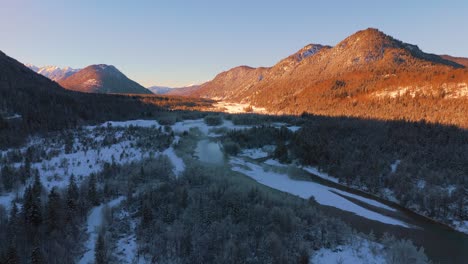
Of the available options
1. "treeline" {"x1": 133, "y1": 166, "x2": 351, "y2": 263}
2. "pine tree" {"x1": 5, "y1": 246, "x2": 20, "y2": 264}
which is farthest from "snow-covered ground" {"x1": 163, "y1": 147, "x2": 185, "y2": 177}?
"pine tree" {"x1": 5, "y1": 246, "x2": 20, "y2": 264}

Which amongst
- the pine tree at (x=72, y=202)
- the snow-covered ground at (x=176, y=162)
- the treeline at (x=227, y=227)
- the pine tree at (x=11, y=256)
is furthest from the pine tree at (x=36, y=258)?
the snow-covered ground at (x=176, y=162)

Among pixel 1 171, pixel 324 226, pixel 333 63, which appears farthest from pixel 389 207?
pixel 333 63

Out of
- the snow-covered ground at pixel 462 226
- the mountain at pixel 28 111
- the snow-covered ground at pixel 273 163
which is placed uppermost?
the mountain at pixel 28 111

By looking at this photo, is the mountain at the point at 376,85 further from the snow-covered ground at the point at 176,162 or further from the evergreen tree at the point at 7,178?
the evergreen tree at the point at 7,178

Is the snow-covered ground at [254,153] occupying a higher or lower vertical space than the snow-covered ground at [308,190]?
higher

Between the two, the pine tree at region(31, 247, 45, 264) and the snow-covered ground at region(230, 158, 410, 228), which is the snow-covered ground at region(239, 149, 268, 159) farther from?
the pine tree at region(31, 247, 45, 264)

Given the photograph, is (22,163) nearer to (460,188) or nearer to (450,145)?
(460,188)

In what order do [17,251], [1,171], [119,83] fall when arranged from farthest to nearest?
[119,83] < [1,171] < [17,251]

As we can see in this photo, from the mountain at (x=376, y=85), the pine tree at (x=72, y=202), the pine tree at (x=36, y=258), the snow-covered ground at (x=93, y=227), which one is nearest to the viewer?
the pine tree at (x=36, y=258)
